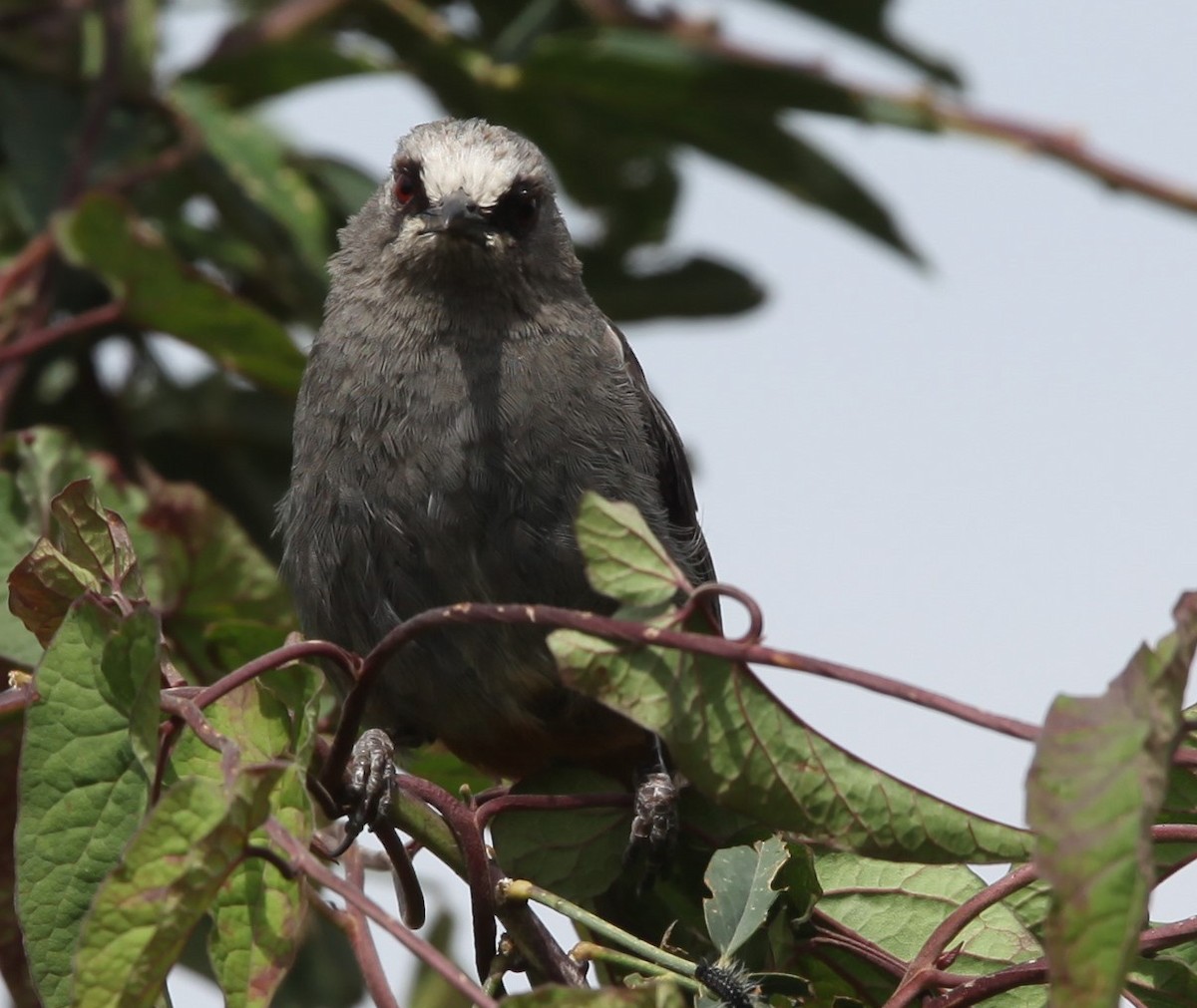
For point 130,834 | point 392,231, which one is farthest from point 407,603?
point 130,834

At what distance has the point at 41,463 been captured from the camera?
3.83 meters

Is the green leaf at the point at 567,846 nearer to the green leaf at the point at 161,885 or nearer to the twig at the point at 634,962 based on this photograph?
the twig at the point at 634,962

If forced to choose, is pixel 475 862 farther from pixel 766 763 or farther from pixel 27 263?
pixel 27 263

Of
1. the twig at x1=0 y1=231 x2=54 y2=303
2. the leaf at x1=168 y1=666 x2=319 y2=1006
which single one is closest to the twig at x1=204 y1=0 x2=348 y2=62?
the twig at x1=0 y1=231 x2=54 y2=303

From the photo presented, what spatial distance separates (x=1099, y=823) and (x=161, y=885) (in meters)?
1.06

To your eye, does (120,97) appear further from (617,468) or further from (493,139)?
(617,468)

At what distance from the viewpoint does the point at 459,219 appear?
4.42 meters

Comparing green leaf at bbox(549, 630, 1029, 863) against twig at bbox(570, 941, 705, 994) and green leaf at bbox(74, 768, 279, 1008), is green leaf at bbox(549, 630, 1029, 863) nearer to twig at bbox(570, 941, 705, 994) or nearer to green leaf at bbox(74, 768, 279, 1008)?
twig at bbox(570, 941, 705, 994)

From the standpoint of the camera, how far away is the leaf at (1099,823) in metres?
1.83

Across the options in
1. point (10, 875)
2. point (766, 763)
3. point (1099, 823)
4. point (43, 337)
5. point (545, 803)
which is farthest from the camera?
point (43, 337)

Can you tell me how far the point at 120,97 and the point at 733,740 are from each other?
3.42m

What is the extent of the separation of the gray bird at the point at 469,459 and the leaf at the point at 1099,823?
→ 2.02m

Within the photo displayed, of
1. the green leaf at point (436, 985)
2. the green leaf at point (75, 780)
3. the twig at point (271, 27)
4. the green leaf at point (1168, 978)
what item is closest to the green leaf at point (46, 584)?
the green leaf at point (75, 780)

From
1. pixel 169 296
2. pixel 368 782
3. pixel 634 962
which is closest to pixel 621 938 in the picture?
pixel 634 962
